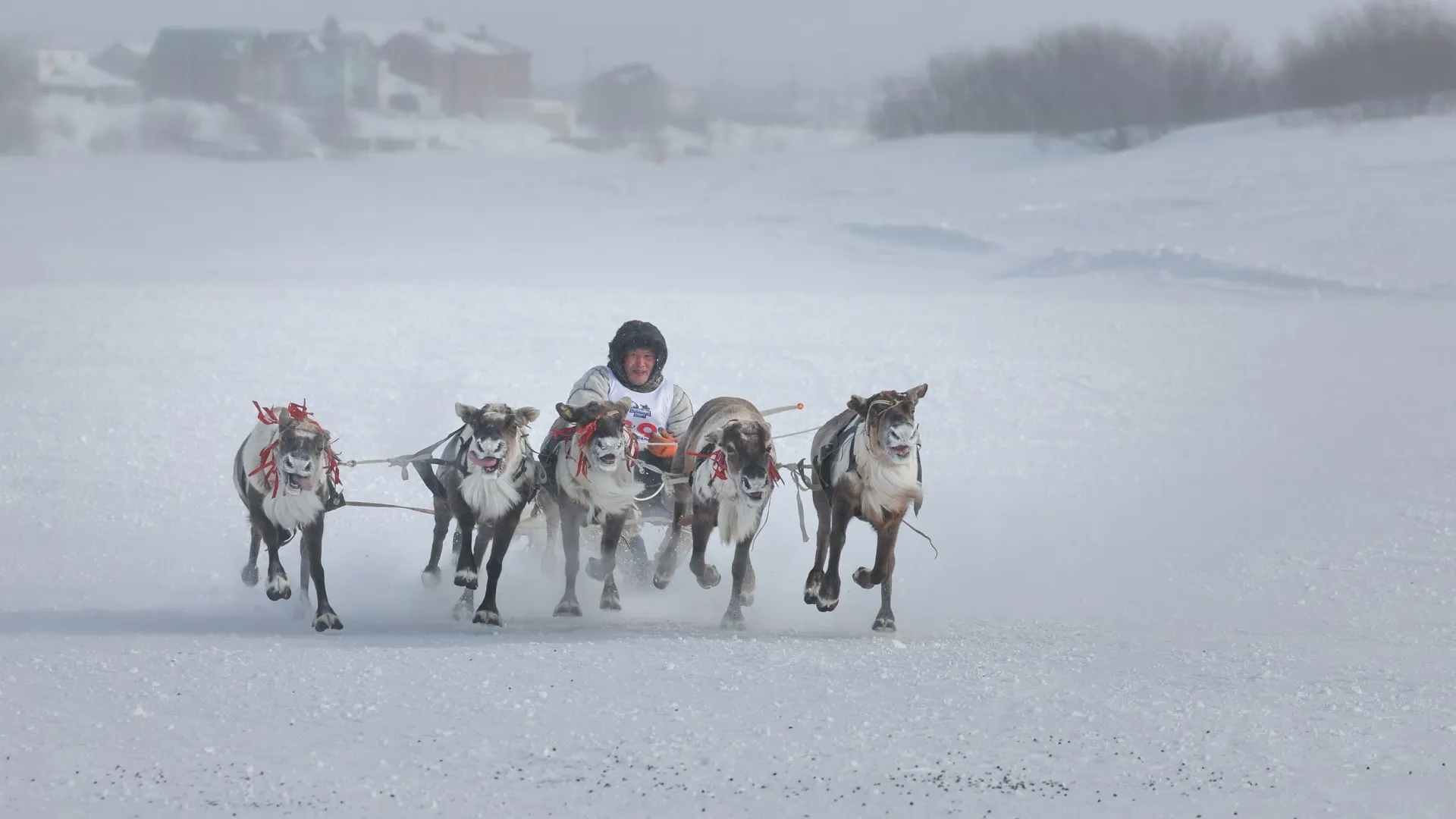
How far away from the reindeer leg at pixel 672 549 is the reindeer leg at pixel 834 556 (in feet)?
3.46

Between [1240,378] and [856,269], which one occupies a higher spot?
[856,269]

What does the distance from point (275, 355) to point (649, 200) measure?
75.2ft

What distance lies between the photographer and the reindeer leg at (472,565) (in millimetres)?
8492

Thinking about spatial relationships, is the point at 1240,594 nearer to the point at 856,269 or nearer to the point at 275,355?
the point at 275,355

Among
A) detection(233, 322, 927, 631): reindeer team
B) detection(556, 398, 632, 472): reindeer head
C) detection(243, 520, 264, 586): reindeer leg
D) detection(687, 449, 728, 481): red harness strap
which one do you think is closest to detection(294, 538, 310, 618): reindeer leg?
detection(233, 322, 927, 631): reindeer team

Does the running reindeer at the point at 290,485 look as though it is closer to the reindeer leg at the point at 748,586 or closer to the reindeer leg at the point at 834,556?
the reindeer leg at the point at 748,586

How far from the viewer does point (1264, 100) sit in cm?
3772

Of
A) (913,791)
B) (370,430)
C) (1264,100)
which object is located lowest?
(913,791)

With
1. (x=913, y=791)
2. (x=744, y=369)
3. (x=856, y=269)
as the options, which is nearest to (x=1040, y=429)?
(x=744, y=369)

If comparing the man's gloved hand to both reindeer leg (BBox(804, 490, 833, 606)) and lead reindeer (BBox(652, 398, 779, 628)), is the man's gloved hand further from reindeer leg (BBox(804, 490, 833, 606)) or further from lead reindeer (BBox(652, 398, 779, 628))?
reindeer leg (BBox(804, 490, 833, 606))

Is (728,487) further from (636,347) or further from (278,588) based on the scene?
(278,588)

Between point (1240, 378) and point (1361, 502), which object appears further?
point (1240, 378)

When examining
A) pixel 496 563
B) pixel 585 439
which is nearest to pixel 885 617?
pixel 585 439

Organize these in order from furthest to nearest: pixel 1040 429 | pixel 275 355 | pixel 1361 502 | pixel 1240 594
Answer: pixel 275 355 < pixel 1040 429 < pixel 1361 502 < pixel 1240 594
